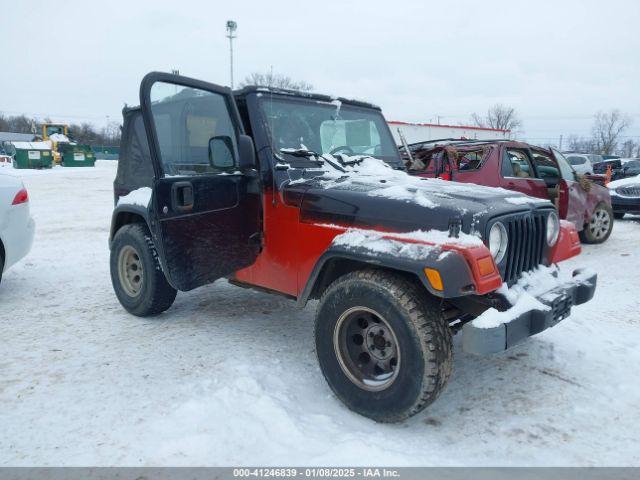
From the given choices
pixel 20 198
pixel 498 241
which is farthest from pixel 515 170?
pixel 20 198

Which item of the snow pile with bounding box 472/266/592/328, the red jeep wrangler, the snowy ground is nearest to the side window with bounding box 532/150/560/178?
the snowy ground

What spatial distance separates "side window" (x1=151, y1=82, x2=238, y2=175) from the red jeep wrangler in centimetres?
1

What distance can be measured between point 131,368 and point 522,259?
2.85 metres

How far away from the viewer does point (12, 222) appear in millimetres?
5141

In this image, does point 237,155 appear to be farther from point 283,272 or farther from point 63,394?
point 63,394

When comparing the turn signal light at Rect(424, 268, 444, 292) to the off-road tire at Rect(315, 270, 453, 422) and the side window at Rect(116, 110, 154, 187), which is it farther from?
the side window at Rect(116, 110, 154, 187)

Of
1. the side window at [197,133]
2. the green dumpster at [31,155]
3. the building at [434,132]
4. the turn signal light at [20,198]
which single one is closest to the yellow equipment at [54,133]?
the green dumpster at [31,155]

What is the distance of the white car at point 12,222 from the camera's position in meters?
5.06

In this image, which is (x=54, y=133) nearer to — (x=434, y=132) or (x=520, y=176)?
(x=434, y=132)

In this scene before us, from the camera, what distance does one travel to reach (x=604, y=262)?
711cm

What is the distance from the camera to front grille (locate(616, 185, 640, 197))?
10.5 metres

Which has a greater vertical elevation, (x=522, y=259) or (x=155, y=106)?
(x=155, y=106)

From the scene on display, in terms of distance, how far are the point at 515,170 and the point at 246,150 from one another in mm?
5488

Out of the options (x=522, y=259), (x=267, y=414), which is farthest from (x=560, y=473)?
(x=267, y=414)
